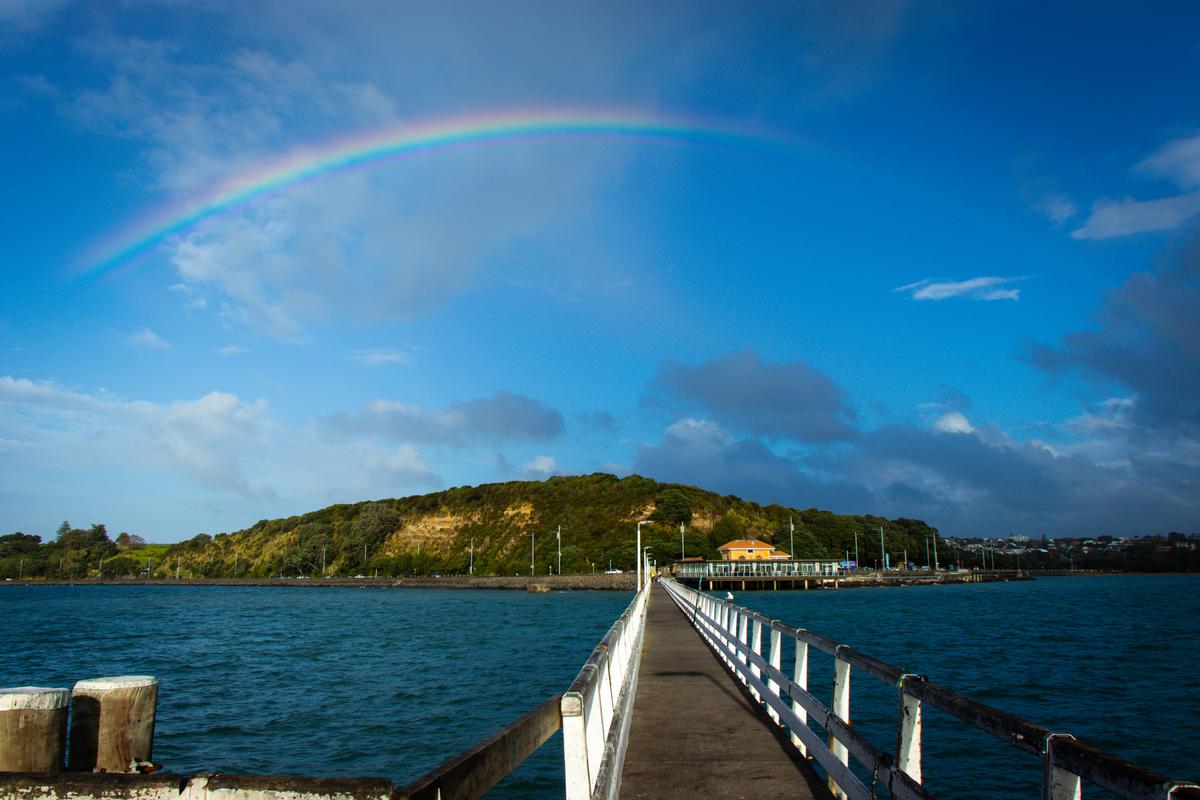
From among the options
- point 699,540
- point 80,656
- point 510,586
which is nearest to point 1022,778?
point 80,656

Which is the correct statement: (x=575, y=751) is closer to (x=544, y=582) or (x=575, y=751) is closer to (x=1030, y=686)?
(x=1030, y=686)

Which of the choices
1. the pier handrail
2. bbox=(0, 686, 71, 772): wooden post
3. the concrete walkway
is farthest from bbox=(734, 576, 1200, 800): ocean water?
bbox=(0, 686, 71, 772): wooden post

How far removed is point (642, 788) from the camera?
24.4 ft

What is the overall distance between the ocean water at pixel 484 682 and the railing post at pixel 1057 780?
508 inches

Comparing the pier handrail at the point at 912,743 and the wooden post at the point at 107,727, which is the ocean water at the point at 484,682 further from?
the wooden post at the point at 107,727

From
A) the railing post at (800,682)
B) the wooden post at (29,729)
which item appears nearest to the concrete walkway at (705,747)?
the railing post at (800,682)

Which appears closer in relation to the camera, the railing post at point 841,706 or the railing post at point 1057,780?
the railing post at point 1057,780

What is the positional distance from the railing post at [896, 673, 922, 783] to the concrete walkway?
104 inches

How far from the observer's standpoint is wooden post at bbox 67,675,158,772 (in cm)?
643

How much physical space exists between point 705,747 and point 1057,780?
653 centimetres

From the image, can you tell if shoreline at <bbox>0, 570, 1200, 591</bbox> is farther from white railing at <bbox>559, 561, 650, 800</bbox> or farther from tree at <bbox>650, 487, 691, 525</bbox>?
white railing at <bbox>559, 561, 650, 800</bbox>

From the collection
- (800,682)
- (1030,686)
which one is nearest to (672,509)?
(1030,686)

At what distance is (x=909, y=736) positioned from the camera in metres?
4.73

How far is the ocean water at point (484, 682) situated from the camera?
18.0 metres
